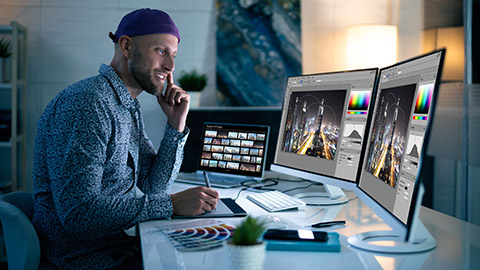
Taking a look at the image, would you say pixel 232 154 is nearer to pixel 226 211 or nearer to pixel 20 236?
pixel 226 211

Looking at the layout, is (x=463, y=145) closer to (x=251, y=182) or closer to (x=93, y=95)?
(x=251, y=182)

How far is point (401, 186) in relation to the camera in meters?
1.11

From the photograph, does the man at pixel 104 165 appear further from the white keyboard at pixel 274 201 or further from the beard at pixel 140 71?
the white keyboard at pixel 274 201

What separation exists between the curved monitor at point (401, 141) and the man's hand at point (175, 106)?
0.83 meters

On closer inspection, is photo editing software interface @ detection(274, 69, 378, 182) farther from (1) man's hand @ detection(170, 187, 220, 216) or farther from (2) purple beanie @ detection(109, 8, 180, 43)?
(2) purple beanie @ detection(109, 8, 180, 43)

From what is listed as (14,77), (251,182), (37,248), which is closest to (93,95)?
(37,248)

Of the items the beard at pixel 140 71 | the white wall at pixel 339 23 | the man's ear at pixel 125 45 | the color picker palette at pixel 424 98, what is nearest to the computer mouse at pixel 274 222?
the color picker palette at pixel 424 98

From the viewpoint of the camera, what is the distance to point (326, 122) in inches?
70.6

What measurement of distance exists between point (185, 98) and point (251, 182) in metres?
0.56

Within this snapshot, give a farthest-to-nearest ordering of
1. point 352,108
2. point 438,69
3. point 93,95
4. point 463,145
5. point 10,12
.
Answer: point 10,12
point 463,145
point 352,108
point 93,95
point 438,69

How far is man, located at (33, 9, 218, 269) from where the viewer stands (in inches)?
51.8

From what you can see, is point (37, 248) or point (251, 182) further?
point (251, 182)

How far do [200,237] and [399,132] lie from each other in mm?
604

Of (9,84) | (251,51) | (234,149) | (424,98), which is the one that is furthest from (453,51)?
(9,84)
